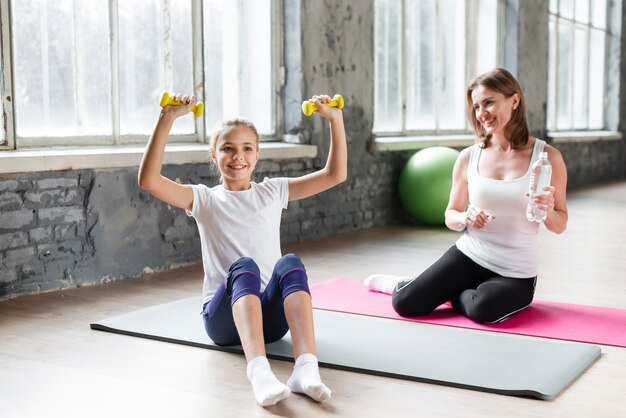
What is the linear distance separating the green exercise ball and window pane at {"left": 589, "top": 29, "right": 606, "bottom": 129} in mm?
5958

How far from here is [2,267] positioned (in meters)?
3.76

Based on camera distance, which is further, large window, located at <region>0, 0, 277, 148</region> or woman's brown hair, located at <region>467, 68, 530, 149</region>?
large window, located at <region>0, 0, 277, 148</region>

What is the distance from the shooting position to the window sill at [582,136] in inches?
394

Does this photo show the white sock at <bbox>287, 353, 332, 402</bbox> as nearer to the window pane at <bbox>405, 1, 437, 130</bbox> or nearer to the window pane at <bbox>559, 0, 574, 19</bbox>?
the window pane at <bbox>405, 1, 437, 130</bbox>

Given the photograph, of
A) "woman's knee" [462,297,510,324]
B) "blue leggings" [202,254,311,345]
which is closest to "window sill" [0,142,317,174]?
"blue leggings" [202,254,311,345]

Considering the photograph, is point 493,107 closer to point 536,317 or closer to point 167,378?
point 536,317

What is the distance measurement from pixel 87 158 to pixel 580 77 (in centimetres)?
871

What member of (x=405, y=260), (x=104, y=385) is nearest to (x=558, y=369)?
(x=104, y=385)

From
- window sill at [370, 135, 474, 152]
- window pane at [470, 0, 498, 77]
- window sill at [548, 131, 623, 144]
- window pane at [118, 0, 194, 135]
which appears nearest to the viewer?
window pane at [118, 0, 194, 135]

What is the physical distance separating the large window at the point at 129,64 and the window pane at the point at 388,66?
5.08ft

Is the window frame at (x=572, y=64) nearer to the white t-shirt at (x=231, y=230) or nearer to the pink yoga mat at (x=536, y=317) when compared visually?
the pink yoga mat at (x=536, y=317)

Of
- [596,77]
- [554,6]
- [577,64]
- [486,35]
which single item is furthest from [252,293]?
[596,77]

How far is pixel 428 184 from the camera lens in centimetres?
633

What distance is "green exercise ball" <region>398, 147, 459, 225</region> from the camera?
6.27 metres
